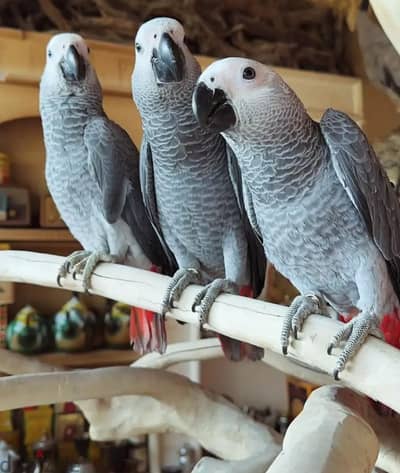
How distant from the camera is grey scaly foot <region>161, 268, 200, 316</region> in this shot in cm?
76

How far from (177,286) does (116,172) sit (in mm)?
213

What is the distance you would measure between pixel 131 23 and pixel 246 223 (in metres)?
1.02

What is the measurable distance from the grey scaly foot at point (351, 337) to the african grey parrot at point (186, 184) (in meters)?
0.18

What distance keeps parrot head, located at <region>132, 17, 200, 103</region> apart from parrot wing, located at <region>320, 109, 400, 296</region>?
0.20 metres

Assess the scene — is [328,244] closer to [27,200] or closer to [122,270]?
[122,270]

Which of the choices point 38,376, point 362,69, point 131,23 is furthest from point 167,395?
point 362,69

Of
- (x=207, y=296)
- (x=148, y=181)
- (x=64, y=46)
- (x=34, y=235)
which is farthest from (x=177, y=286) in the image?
(x=34, y=235)

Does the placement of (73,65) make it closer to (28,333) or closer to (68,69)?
(68,69)

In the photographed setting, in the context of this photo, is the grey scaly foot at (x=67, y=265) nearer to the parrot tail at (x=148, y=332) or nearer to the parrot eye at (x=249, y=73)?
the parrot tail at (x=148, y=332)

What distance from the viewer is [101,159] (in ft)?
2.88

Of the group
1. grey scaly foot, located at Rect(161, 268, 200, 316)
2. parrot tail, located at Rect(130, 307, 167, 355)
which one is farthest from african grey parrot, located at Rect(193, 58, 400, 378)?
parrot tail, located at Rect(130, 307, 167, 355)

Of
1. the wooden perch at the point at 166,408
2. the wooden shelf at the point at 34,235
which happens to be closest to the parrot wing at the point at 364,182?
the wooden perch at the point at 166,408

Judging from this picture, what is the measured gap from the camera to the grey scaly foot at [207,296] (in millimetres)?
713

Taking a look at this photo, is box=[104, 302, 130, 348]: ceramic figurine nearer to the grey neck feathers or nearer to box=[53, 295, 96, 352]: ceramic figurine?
box=[53, 295, 96, 352]: ceramic figurine
